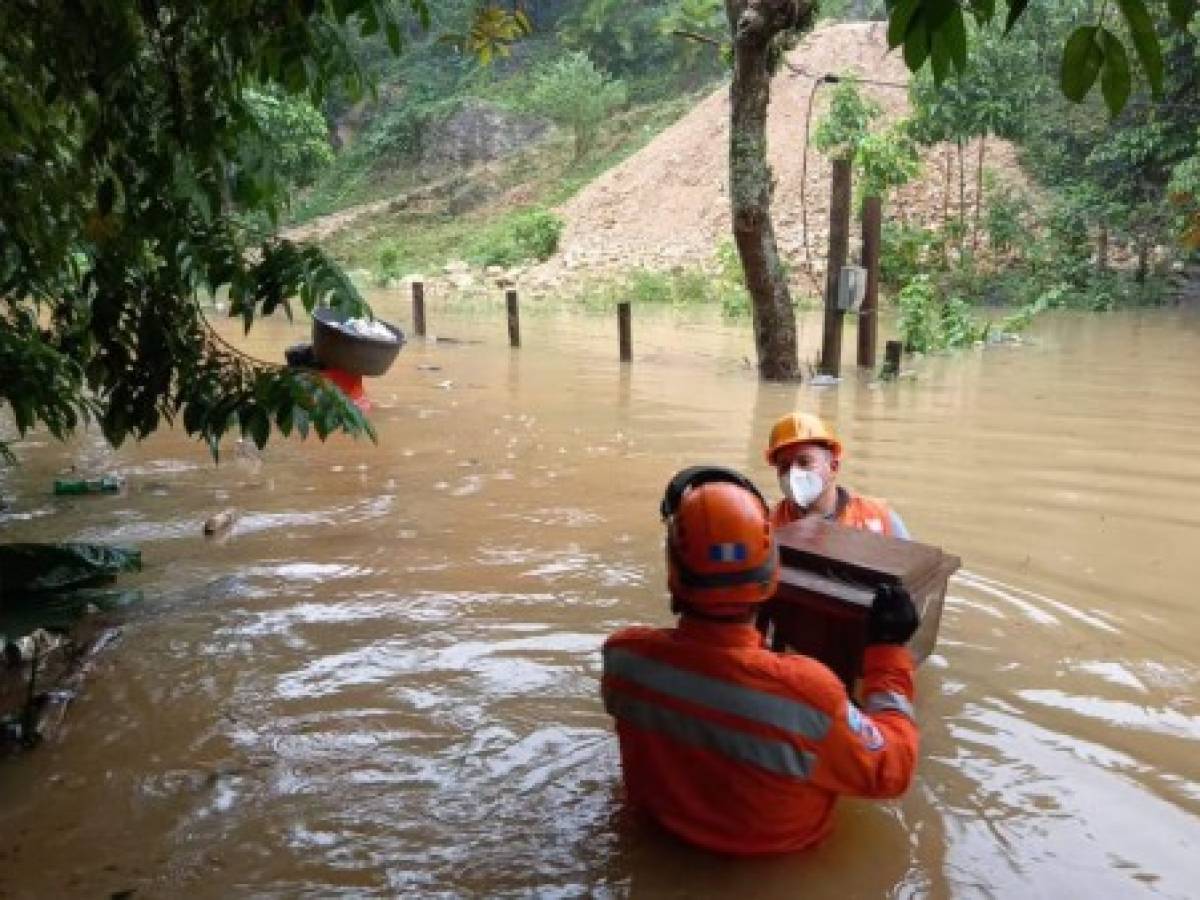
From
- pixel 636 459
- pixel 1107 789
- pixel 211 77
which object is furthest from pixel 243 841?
pixel 636 459

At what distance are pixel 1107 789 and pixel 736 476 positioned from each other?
181 centimetres

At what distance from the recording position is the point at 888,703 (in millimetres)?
2812

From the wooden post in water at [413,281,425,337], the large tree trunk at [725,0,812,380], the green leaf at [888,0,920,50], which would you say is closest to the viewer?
the green leaf at [888,0,920,50]

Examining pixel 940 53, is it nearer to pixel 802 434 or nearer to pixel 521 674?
pixel 802 434

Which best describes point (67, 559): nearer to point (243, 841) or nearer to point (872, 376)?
point (243, 841)

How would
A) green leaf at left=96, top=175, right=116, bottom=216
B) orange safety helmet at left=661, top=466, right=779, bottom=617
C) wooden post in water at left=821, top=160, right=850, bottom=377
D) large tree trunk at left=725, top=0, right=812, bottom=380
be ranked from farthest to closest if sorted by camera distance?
wooden post in water at left=821, top=160, right=850, bottom=377, large tree trunk at left=725, top=0, right=812, bottom=380, green leaf at left=96, top=175, right=116, bottom=216, orange safety helmet at left=661, top=466, right=779, bottom=617

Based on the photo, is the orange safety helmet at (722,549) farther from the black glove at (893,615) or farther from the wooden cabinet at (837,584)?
the wooden cabinet at (837,584)

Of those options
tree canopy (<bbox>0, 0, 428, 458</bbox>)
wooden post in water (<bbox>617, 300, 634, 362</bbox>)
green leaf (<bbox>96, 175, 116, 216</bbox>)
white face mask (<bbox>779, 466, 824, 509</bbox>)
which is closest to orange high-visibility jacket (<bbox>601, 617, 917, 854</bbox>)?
white face mask (<bbox>779, 466, 824, 509</bbox>)

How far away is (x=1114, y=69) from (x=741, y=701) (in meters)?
1.60

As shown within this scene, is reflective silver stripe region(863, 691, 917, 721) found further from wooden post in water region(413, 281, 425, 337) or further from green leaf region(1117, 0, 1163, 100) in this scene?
wooden post in water region(413, 281, 425, 337)

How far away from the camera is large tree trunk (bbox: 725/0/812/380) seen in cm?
1040

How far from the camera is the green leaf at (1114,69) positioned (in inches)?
54.8

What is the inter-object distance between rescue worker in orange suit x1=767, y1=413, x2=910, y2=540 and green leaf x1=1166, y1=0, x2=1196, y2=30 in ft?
7.91

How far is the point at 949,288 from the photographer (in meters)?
21.1
